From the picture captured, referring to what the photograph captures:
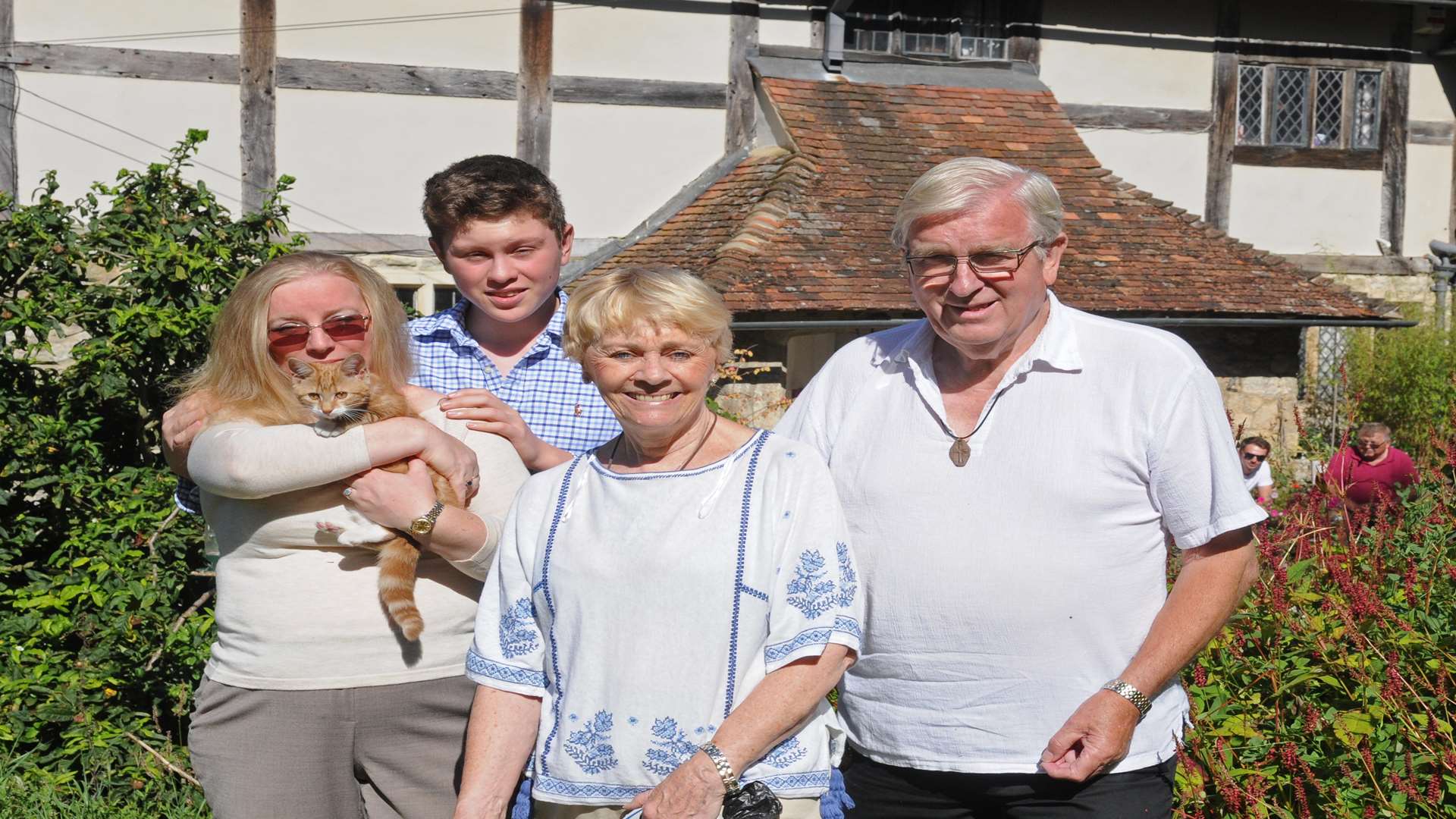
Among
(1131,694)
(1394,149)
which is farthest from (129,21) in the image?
(1394,149)

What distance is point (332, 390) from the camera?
2588 millimetres

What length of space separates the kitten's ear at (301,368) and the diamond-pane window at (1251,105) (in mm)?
11448

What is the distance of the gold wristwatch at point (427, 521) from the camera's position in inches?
97.4

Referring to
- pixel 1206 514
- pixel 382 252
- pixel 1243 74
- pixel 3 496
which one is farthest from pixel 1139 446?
pixel 1243 74

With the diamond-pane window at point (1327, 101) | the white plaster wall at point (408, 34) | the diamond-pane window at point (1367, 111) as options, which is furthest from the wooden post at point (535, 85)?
the diamond-pane window at point (1367, 111)

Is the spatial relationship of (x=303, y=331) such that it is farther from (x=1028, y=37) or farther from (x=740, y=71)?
(x=1028, y=37)

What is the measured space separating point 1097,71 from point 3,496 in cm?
1002

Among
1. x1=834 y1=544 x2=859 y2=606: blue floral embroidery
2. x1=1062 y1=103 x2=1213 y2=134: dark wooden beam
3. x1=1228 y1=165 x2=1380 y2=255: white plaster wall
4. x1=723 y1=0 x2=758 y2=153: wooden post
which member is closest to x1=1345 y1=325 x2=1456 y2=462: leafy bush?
x1=1228 y1=165 x2=1380 y2=255: white plaster wall

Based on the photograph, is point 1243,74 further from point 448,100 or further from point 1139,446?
point 1139,446

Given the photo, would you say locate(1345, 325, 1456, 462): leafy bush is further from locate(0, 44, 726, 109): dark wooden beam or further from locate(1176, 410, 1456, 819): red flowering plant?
locate(1176, 410, 1456, 819): red flowering plant

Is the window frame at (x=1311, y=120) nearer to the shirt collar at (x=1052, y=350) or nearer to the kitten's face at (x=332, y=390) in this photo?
the shirt collar at (x=1052, y=350)

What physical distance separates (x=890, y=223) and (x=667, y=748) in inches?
326

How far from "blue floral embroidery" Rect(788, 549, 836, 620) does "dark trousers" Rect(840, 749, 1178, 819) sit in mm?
458

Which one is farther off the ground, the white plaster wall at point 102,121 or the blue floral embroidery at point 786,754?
the white plaster wall at point 102,121
